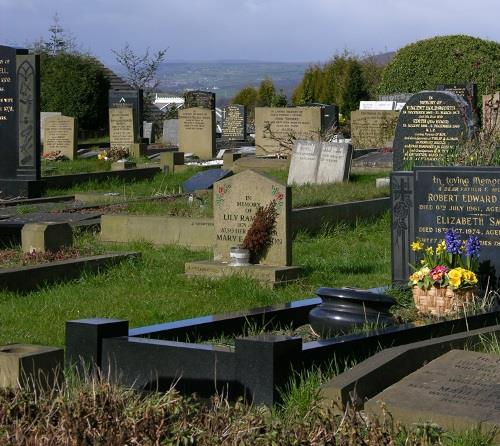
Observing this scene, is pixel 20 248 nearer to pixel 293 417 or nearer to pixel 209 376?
pixel 209 376

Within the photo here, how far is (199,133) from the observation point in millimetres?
32156

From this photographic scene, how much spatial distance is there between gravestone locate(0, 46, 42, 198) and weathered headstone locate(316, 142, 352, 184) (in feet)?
15.2

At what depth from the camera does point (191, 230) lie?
14.4 meters

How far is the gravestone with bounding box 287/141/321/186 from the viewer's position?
20.2 m

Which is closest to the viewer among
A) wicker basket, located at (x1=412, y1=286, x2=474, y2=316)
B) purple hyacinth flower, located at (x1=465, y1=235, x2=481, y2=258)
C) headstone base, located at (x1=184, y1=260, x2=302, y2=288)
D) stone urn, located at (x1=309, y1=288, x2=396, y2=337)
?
stone urn, located at (x1=309, y1=288, x2=396, y2=337)

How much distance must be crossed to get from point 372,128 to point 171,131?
9.60 metres

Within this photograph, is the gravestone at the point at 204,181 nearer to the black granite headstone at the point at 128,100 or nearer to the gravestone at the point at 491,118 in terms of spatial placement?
the gravestone at the point at 491,118

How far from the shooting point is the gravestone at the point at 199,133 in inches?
1257

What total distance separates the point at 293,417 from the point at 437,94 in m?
9.03

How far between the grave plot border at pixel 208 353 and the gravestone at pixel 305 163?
11624 millimetres

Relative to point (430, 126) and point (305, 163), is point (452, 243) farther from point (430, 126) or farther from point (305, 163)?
point (305, 163)

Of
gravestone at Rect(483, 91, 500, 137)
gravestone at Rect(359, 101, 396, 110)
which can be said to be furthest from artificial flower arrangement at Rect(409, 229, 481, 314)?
gravestone at Rect(359, 101, 396, 110)

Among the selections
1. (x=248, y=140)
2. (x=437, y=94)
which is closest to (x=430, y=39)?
(x=248, y=140)

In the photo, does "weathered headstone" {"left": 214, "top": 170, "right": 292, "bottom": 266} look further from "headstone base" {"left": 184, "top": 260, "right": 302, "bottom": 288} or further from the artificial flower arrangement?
the artificial flower arrangement
